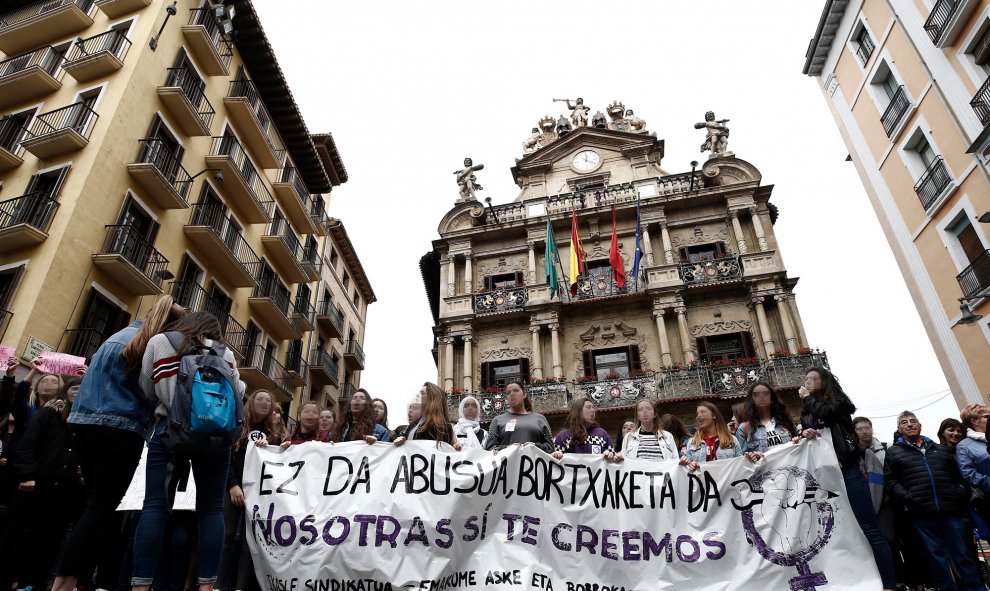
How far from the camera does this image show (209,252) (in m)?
18.3

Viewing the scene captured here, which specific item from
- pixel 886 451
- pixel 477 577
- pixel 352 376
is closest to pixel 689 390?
pixel 886 451

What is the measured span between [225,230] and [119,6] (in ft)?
24.3

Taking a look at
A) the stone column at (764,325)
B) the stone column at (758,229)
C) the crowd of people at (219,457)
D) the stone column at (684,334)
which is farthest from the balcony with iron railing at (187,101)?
the stone column at (758,229)

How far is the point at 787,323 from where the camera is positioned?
19.1m

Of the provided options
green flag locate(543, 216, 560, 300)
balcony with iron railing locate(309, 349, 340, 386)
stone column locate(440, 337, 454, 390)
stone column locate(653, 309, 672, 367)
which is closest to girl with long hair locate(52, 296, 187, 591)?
stone column locate(440, 337, 454, 390)

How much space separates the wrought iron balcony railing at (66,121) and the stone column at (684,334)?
1862cm

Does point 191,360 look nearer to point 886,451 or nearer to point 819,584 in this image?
point 819,584

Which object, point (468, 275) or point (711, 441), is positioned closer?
point (711, 441)

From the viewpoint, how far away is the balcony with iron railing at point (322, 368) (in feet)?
81.9

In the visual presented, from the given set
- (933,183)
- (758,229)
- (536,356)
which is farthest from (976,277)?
(536,356)

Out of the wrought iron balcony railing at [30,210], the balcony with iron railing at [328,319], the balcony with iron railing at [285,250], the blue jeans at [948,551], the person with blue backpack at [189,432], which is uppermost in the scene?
the balcony with iron railing at [285,250]

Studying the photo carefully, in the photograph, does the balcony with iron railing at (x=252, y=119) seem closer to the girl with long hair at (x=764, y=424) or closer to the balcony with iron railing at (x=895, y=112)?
the girl with long hair at (x=764, y=424)

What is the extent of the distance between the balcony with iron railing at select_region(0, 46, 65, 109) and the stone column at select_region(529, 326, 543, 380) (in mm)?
16689

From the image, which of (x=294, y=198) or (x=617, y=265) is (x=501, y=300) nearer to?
(x=617, y=265)
